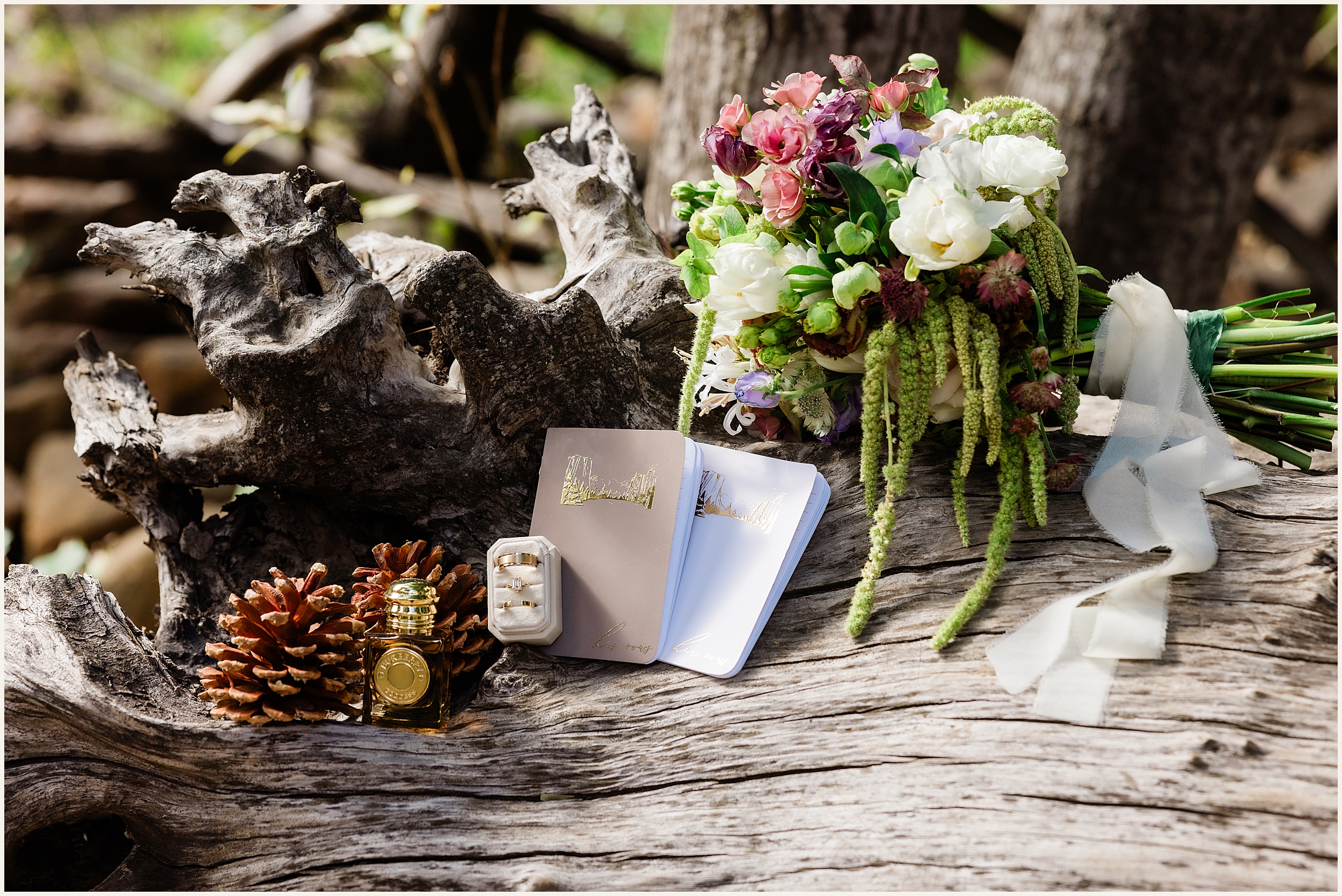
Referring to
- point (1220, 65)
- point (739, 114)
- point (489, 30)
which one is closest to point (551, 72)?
point (489, 30)

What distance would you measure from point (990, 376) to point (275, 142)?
157 inches

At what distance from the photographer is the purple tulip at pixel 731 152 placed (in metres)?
1.41

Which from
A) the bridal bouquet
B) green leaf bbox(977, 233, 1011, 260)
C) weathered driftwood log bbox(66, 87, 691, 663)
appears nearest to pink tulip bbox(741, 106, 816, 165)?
the bridal bouquet

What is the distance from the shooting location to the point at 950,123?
1.43m

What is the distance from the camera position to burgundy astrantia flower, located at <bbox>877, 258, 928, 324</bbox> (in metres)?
1.29

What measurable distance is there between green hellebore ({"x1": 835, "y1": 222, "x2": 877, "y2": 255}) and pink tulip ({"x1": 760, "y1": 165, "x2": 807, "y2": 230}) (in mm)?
79

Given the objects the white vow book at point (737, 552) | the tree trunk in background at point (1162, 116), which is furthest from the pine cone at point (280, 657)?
the tree trunk in background at point (1162, 116)

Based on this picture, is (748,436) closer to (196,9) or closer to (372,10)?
(372,10)

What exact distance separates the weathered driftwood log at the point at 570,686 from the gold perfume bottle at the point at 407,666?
39 millimetres

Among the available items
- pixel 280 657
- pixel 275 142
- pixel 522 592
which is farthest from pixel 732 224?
pixel 275 142

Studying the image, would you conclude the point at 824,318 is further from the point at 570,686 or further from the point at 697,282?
the point at 570,686

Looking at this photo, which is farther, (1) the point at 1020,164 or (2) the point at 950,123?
(2) the point at 950,123

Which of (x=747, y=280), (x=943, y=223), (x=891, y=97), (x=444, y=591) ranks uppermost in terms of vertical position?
(x=891, y=97)

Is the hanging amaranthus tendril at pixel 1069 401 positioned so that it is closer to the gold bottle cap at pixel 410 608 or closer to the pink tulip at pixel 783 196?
A: the pink tulip at pixel 783 196
